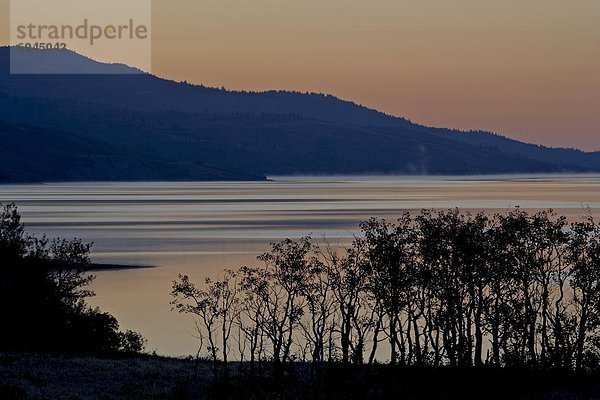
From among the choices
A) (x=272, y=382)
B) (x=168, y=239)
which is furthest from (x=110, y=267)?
(x=272, y=382)

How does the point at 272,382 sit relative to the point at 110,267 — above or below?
above

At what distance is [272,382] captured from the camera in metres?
34.4

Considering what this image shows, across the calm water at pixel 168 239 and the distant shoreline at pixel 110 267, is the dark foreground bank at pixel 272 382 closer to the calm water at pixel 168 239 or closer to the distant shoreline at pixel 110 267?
the calm water at pixel 168 239

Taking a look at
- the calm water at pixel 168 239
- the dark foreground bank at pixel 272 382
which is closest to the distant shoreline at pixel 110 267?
the calm water at pixel 168 239

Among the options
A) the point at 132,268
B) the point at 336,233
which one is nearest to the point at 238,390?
the point at 132,268

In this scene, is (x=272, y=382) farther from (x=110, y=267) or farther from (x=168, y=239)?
(x=168, y=239)

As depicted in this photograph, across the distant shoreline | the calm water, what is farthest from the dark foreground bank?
the distant shoreline

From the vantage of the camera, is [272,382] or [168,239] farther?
[168,239]

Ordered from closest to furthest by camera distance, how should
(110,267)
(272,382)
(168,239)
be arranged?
1. (272,382)
2. (110,267)
3. (168,239)

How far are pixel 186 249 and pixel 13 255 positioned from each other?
48487 millimetres

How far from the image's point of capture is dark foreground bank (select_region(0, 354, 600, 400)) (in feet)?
101

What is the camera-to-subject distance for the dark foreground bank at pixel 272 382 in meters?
30.9

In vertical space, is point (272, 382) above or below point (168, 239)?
above

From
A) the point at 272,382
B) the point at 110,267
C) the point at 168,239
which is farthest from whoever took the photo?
the point at 168,239
